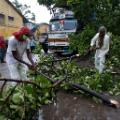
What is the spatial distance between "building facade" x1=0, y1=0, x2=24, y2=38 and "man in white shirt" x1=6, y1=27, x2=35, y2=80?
32022 millimetres

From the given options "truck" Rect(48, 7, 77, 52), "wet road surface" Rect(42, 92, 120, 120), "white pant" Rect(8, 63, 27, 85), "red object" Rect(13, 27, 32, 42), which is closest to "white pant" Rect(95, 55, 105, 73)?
"wet road surface" Rect(42, 92, 120, 120)

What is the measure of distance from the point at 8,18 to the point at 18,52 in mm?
39637

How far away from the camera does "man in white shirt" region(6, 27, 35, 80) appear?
9.20m

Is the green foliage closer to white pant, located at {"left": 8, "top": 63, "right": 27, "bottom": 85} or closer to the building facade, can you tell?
white pant, located at {"left": 8, "top": 63, "right": 27, "bottom": 85}

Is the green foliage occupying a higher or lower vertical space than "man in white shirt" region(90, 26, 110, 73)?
lower

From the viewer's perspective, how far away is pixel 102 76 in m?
11.3

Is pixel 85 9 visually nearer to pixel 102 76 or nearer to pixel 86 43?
pixel 86 43

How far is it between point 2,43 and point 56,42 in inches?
614

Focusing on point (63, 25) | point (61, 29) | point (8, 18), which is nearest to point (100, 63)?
point (61, 29)

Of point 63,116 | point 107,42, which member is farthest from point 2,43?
point 63,116

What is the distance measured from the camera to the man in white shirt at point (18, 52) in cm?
920

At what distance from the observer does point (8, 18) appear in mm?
48562

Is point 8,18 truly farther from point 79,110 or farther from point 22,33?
Answer: point 79,110

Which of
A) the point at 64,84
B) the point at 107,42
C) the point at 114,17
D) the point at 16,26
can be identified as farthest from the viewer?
the point at 16,26
